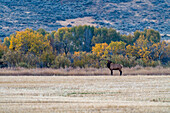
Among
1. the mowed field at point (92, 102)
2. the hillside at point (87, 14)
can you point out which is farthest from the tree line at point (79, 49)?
the hillside at point (87, 14)

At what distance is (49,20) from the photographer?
108 metres

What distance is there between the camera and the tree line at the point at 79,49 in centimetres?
4881

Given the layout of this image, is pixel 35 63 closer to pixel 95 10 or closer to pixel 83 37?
pixel 83 37

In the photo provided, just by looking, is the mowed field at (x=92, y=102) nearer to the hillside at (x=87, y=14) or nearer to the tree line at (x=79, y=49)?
the tree line at (x=79, y=49)

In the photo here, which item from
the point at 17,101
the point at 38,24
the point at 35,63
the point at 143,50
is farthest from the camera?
the point at 38,24

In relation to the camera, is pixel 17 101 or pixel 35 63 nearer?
pixel 17 101

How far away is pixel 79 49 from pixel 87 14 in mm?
46212

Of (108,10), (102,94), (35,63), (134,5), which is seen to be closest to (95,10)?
(108,10)

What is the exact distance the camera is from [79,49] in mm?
71812

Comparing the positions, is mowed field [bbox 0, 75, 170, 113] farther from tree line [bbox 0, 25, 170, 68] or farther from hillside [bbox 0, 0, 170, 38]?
hillside [bbox 0, 0, 170, 38]

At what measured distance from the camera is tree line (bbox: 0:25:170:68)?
160ft

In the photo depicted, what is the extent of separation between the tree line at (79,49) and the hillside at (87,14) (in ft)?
90.8

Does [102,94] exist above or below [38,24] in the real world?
above

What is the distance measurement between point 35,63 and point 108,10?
7331 centimetres
